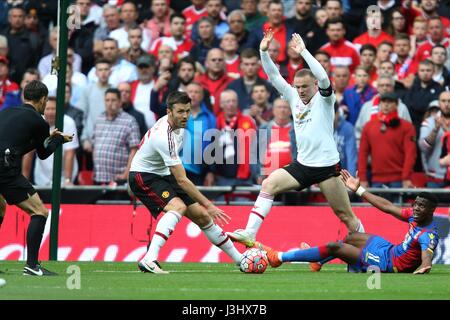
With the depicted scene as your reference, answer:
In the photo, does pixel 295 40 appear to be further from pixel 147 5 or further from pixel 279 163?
pixel 147 5

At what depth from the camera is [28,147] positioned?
1455 centimetres

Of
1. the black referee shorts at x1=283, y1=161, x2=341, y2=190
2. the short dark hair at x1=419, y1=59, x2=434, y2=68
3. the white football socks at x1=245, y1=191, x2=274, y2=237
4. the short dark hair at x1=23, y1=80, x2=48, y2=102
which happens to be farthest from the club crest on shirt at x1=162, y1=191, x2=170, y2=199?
the short dark hair at x1=419, y1=59, x2=434, y2=68

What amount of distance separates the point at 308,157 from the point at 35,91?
142 inches

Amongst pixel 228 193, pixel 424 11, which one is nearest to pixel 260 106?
pixel 228 193

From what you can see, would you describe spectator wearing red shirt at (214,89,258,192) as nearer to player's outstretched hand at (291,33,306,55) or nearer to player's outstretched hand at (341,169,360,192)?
player's outstretched hand at (291,33,306,55)

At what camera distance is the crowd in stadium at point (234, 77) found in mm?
19484

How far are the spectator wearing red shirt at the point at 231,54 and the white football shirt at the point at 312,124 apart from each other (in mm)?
5475

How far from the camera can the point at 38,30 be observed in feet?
78.5

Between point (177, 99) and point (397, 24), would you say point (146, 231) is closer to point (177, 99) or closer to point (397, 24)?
point (177, 99)

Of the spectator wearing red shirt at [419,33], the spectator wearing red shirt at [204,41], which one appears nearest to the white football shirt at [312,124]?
the spectator wearing red shirt at [419,33]

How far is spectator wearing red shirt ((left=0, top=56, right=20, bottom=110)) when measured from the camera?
2213 centimetres

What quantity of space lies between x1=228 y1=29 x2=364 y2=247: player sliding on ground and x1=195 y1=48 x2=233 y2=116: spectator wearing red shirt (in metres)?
5.12
